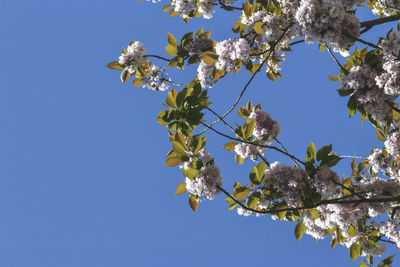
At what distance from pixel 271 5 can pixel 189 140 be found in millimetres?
1828

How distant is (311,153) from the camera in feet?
10.4

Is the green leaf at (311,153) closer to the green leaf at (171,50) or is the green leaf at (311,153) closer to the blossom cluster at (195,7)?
the green leaf at (171,50)

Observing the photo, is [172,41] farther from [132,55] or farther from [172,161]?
[172,161]

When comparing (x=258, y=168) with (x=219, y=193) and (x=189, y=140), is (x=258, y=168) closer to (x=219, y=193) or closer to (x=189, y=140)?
(x=219, y=193)

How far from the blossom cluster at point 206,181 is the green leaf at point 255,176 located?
331 millimetres

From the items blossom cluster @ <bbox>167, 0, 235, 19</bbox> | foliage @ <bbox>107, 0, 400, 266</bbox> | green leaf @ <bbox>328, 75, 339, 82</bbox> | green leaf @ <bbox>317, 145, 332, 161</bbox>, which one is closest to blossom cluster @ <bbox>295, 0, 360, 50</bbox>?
foliage @ <bbox>107, 0, 400, 266</bbox>

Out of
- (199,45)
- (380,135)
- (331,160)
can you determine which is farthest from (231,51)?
(380,135)

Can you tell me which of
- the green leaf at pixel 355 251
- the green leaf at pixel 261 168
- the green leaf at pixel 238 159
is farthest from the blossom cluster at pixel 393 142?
the green leaf at pixel 261 168

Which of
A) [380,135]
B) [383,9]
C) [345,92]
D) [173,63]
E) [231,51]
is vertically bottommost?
[345,92]

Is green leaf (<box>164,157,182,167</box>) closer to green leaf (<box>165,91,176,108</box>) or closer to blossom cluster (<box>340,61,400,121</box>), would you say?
green leaf (<box>165,91,176,108</box>)

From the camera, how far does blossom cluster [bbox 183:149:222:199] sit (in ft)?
10.1

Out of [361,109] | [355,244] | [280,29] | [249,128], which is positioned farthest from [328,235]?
[280,29]

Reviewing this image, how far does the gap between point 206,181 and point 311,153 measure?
1.06 meters

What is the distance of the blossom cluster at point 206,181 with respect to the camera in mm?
3084
